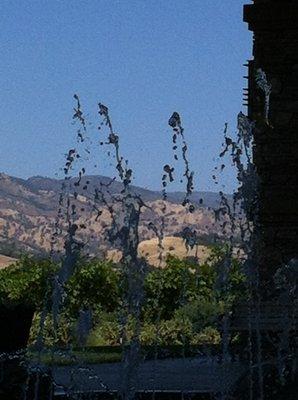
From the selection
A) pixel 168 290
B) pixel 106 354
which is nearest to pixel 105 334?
pixel 168 290

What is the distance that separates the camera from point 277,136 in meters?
11.6

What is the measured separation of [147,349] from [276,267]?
23.8 feet

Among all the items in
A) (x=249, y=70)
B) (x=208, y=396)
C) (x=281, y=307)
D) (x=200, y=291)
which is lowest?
(x=208, y=396)

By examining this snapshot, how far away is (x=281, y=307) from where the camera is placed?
10891 millimetres

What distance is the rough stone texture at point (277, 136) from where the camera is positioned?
11.5m

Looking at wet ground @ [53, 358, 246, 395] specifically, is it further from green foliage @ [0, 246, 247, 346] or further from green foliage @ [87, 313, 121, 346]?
green foliage @ [87, 313, 121, 346]

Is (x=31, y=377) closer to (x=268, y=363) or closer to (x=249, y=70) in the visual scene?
(x=268, y=363)

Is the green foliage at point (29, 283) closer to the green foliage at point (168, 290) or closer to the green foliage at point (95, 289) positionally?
the green foliage at point (95, 289)

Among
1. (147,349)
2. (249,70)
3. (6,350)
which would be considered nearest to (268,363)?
(6,350)

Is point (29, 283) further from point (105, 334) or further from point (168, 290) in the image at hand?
point (105, 334)

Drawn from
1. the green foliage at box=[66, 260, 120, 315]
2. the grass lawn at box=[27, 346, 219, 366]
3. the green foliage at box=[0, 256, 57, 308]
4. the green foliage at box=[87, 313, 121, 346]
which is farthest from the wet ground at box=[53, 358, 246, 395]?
the green foliage at box=[0, 256, 57, 308]

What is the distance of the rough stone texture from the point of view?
11.5m

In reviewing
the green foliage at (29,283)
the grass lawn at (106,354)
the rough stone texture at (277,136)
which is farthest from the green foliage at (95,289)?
the rough stone texture at (277,136)

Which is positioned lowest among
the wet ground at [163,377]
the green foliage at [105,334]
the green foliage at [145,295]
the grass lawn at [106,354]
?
the wet ground at [163,377]
